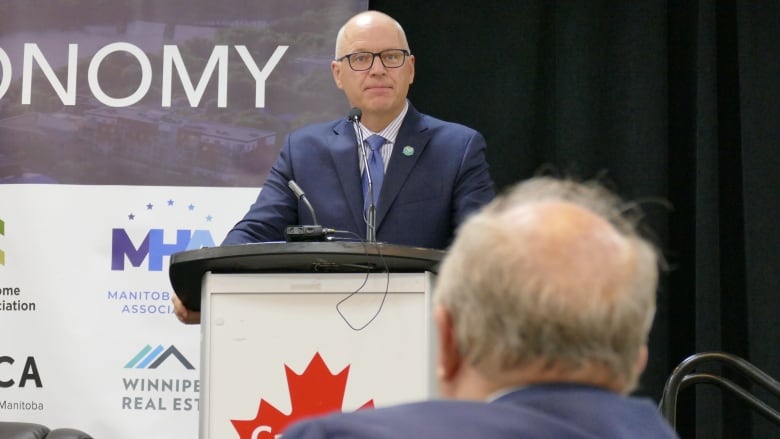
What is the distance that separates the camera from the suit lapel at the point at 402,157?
118 inches

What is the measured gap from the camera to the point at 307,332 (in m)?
2.29

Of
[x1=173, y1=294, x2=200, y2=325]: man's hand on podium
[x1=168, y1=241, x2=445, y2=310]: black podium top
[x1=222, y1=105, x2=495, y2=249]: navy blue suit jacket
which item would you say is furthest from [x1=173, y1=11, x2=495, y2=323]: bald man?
[x1=168, y1=241, x2=445, y2=310]: black podium top

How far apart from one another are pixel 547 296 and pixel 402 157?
2.19 meters

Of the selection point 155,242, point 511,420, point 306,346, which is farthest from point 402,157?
point 511,420

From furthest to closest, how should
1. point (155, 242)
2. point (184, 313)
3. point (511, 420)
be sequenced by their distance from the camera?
point (155, 242)
point (184, 313)
point (511, 420)

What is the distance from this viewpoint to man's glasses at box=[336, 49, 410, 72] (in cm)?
322

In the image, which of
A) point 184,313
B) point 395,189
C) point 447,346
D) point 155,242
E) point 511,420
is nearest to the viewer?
point 511,420

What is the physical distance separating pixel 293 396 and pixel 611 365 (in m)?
1.41

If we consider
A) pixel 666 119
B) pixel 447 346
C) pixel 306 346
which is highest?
pixel 666 119

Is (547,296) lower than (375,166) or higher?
lower

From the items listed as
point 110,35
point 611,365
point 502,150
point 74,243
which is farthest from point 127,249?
point 611,365

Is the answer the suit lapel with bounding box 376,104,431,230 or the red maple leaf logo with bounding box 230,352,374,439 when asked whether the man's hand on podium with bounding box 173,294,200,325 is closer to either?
the red maple leaf logo with bounding box 230,352,374,439

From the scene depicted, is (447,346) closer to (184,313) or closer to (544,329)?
(544,329)

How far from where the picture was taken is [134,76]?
423cm
